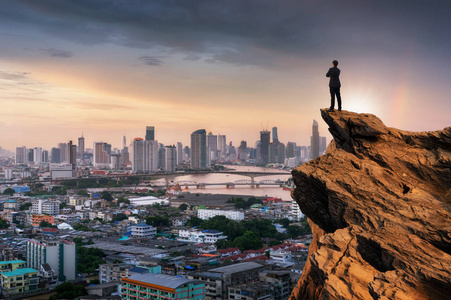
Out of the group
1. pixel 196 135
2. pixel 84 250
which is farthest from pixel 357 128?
pixel 196 135

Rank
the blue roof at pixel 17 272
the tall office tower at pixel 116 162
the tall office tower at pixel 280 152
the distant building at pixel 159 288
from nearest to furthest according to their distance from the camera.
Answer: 1. the distant building at pixel 159 288
2. the blue roof at pixel 17 272
3. the tall office tower at pixel 116 162
4. the tall office tower at pixel 280 152

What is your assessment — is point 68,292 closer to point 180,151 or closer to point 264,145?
point 264,145

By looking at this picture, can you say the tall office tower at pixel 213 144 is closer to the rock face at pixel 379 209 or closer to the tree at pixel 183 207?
the tree at pixel 183 207

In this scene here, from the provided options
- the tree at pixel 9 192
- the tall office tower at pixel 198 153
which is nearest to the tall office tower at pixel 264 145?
the tall office tower at pixel 198 153

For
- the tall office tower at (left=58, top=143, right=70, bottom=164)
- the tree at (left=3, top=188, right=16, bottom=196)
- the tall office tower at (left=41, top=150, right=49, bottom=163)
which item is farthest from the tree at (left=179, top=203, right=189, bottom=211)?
the tall office tower at (left=41, top=150, right=49, bottom=163)

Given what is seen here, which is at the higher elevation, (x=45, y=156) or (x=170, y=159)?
(x=45, y=156)

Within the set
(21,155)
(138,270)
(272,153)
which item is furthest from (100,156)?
(138,270)
